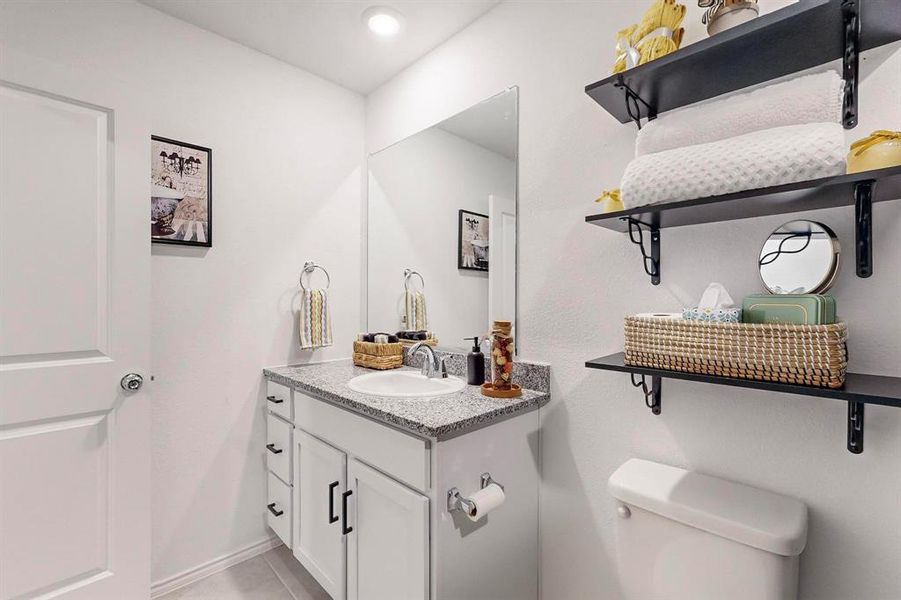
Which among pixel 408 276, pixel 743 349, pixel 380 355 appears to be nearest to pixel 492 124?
pixel 408 276

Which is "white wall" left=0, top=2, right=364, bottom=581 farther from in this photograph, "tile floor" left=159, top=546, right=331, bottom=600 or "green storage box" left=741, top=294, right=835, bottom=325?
"green storage box" left=741, top=294, right=835, bottom=325

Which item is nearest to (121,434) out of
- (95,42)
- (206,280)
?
(206,280)

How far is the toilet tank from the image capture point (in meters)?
0.90

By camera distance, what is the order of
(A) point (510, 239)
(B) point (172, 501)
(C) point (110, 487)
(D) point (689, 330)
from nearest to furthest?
Result: (D) point (689, 330) < (C) point (110, 487) < (A) point (510, 239) < (B) point (172, 501)

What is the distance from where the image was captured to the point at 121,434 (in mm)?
1535

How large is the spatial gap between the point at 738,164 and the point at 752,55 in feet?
1.03

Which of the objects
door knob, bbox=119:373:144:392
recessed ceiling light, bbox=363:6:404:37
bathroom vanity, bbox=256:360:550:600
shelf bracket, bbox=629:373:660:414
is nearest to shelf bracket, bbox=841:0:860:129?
shelf bracket, bbox=629:373:660:414

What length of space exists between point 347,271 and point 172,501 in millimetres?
1315

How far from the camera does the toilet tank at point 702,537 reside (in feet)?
2.95

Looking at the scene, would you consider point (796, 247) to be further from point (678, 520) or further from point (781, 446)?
point (678, 520)

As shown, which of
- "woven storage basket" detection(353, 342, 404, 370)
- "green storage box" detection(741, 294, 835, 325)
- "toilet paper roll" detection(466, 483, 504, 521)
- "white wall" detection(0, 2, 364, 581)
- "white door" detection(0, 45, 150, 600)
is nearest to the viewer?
"green storage box" detection(741, 294, 835, 325)

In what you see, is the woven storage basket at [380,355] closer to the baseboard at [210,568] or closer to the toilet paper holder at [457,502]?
the toilet paper holder at [457,502]

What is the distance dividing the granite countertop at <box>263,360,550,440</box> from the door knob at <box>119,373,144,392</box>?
543mm

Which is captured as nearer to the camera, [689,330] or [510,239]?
[689,330]
